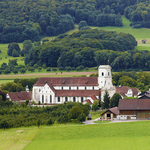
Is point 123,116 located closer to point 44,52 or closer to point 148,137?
point 148,137

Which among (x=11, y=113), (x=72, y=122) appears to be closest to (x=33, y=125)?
(x=72, y=122)

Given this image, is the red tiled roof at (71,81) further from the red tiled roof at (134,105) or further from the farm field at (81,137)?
the farm field at (81,137)

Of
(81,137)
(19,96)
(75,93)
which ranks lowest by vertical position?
(19,96)

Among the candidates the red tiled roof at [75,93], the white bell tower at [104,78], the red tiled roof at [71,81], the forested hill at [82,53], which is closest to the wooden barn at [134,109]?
the red tiled roof at [75,93]

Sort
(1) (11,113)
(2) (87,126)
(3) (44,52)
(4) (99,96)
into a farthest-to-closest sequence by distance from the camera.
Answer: (3) (44,52) < (4) (99,96) < (1) (11,113) < (2) (87,126)

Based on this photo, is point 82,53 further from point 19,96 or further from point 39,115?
point 39,115

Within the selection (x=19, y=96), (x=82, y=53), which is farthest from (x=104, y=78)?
(x=82, y=53)
